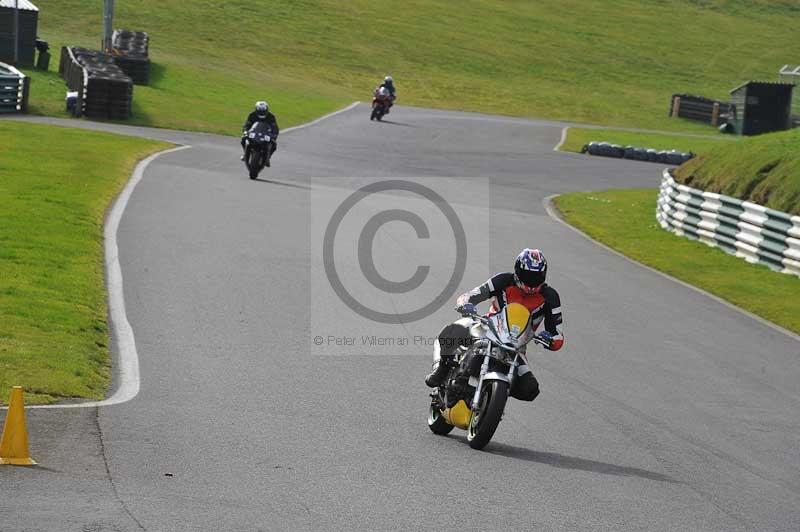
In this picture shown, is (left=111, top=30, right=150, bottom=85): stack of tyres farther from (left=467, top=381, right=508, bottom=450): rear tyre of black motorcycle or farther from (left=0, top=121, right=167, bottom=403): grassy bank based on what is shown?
(left=467, top=381, right=508, bottom=450): rear tyre of black motorcycle

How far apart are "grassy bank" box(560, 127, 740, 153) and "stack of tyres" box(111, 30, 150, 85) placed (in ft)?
55.2

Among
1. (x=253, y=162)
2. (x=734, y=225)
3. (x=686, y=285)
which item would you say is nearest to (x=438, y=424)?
(x=686, y=285)

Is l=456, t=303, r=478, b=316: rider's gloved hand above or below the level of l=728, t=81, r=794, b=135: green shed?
below

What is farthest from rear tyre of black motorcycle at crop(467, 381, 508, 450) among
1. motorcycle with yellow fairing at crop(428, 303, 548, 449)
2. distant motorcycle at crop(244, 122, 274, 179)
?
distant motorcycle at crop(244, 122, 274, 179)

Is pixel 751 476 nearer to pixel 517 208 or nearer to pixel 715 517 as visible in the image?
Result: pixel 715 517

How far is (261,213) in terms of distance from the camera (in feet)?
74.2

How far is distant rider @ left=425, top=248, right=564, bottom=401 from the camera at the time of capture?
982 centimetres

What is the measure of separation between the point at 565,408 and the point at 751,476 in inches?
79.4

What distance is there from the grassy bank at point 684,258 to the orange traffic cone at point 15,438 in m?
11.6

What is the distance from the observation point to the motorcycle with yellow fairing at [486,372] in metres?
9.61

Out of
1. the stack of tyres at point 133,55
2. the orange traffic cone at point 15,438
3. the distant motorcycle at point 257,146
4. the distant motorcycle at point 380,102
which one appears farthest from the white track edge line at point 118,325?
the stack of tyres at point 133,55

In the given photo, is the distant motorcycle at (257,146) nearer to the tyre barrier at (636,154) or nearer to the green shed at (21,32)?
the tyre barrier at (636,154)

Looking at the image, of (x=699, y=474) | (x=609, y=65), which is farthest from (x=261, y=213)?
(x=609, y=65)

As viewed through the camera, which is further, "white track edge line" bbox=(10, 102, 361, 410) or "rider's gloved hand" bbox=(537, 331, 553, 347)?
"white track edge line" bbox=(10, 102, 361, 410)
